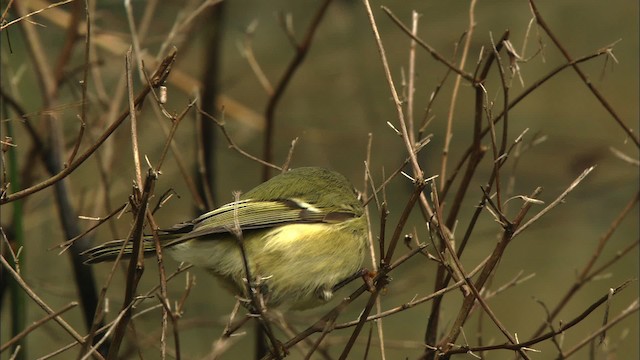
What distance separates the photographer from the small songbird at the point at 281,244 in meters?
2.52

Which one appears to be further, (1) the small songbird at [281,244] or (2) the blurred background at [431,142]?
(2) the blurred background at [431,142]

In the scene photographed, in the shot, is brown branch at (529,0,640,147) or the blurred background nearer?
brown branch at (529,0,640,147)

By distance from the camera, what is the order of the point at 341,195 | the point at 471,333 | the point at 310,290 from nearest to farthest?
the point at 310,290 < the point at 341,195 < the point at 471,333

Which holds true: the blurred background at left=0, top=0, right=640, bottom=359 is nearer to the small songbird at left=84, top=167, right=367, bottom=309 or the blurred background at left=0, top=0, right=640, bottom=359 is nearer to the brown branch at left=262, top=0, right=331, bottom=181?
the brown branch at left=262, top=0, right=331, bottom=181

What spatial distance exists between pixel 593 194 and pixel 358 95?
133 centimetres

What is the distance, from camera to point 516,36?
4.68 metres

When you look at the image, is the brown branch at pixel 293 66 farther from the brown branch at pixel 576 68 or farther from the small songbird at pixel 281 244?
the brown branch at pixel 576 68

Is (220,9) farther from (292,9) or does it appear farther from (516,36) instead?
(516,36)

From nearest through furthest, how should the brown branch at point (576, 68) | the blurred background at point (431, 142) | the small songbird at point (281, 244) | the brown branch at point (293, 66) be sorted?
1. the brown branch at point (576, 68)
2. the small songbird at point (281, 244)
3. the brown branch at point (293, 66)
4. the blurred background at point (431, 142)

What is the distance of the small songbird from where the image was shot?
252 centimetres

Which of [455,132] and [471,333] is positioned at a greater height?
[455,132]

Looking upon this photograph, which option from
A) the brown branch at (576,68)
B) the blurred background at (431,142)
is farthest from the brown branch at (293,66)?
the blurred background at (431,142)

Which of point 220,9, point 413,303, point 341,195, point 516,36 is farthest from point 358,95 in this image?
point 413,303

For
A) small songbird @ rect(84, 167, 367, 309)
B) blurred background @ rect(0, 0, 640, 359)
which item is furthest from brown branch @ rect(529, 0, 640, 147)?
blurred background @ rect(0, 0, 640, 359)
